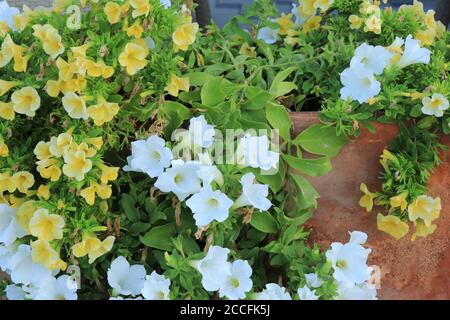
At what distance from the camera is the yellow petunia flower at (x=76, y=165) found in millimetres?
1278

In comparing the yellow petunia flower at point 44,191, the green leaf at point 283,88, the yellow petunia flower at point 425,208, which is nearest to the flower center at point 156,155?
the yellow petunia flower at point 44,191

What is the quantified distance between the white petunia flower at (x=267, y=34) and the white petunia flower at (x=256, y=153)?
0.55m

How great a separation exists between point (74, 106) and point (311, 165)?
0.49 meters

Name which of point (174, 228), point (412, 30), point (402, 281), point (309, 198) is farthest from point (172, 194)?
point (412, 30)

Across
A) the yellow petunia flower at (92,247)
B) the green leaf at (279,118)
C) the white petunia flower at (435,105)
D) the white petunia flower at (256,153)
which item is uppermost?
the green leaf at (279,118)

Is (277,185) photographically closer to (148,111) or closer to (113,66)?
(148,111)

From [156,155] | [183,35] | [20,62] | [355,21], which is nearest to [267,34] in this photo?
[355,21]

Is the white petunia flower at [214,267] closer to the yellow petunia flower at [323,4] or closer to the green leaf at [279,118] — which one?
the green leaf at [279,118]

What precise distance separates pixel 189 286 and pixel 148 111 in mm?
361

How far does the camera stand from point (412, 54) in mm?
1503

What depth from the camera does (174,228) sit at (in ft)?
4.70

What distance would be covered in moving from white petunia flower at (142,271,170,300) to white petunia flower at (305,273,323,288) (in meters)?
0.27

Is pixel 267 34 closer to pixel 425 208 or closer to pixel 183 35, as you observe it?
pixel 183 35

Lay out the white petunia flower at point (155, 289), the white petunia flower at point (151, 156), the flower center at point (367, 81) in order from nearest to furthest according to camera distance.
→ the white petunia flower at point (155, 289) → the white petunia flower at point (151, 156) → the flower center at point (367, 81)
